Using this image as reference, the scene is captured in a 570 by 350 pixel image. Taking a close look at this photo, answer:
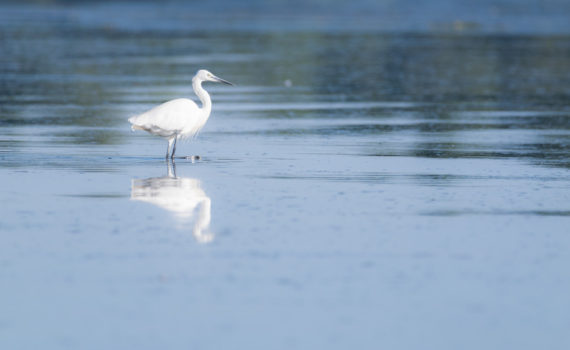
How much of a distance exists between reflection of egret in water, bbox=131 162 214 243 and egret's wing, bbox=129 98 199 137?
1323mm

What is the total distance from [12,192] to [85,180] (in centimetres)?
101

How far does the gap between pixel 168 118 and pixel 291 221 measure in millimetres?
4522

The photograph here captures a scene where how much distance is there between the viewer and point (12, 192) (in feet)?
39.9

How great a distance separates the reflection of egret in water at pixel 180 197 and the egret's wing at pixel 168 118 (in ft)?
4.34

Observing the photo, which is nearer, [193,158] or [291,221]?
[291,221]

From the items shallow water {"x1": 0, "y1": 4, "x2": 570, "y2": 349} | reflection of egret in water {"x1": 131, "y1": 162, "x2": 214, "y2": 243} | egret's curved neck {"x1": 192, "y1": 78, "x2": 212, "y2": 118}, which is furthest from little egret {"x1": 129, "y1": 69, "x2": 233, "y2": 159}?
reflection of egret in water {"x1": 131, "y1": 162, "x2": 214, "y2": 243}

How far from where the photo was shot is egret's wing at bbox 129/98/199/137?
14.8 meters

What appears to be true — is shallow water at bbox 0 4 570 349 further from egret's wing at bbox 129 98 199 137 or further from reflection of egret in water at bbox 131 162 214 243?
egret's wing at bbox 129 98 199 137

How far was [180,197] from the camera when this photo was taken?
1180cm

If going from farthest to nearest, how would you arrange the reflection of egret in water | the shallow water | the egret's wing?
the egret's wing < the reflection of egret in water < the shallow water

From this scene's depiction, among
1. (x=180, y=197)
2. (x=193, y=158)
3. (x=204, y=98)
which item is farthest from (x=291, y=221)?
(x=204, y=98)

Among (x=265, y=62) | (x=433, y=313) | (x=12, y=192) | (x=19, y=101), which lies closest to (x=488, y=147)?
(x=12, y=192)

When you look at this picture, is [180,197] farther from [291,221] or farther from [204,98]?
[204,98]

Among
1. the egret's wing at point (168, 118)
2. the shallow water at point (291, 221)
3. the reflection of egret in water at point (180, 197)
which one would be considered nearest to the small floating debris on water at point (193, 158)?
the shallow water at point (291, 221)
